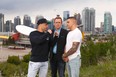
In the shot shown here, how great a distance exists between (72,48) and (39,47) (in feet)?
1.99

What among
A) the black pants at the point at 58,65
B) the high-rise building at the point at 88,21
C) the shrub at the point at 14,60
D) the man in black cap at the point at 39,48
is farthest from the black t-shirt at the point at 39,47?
the high-rise building at the point at 88,21

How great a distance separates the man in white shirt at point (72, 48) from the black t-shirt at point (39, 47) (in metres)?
0.37

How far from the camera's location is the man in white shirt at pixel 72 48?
22.5ft

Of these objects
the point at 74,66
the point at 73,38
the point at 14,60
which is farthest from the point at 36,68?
the point at 14,60

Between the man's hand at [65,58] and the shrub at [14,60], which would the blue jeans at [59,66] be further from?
the shrub at [14,60]

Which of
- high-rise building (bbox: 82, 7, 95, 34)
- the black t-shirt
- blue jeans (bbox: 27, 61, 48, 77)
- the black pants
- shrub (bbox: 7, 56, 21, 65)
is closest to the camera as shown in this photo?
the black t-shirt

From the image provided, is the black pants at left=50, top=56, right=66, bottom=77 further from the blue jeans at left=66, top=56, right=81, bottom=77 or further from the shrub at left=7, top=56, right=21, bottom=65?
the shrub at left=7, top=56, right=21, bottom=65

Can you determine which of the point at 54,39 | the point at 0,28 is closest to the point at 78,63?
the point at 54,39

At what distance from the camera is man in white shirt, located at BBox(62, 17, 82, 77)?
687cm

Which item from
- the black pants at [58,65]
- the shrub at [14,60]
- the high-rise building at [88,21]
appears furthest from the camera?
the high-rise building at [88,21]

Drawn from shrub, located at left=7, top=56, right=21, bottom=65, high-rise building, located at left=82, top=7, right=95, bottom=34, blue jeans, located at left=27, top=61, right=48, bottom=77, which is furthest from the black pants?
high-rise building, located at left=82, top=7, right=95, bottom=34

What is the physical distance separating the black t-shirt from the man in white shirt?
37 cm

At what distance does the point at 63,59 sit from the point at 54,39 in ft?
1.36

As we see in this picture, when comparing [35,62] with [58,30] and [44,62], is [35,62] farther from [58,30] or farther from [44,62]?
[58,30]
